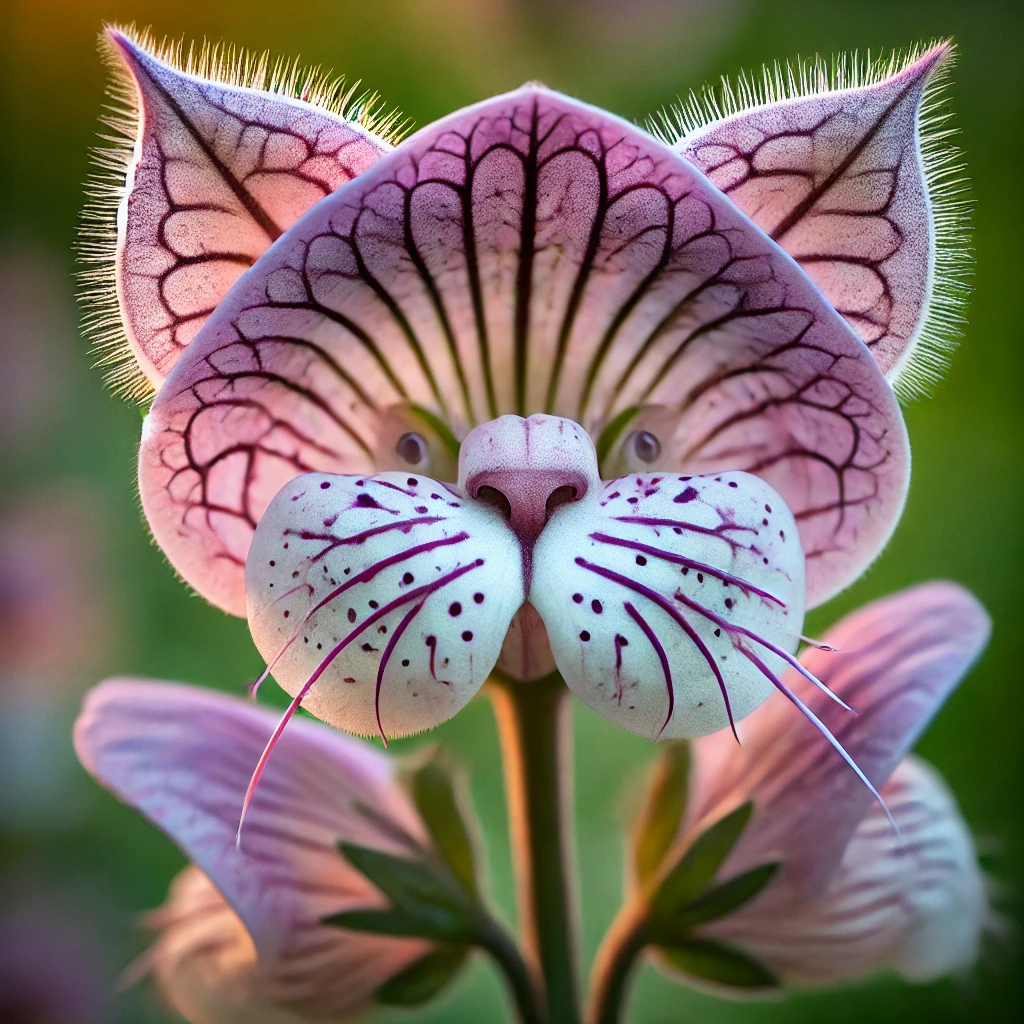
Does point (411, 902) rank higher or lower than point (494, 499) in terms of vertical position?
lower

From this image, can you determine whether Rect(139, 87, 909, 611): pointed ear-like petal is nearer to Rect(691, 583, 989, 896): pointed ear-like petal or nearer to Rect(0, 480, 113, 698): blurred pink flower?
Rect(691, 583, 989, 896): pointed ear-like petal

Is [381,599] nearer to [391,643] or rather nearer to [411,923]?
[391,643]

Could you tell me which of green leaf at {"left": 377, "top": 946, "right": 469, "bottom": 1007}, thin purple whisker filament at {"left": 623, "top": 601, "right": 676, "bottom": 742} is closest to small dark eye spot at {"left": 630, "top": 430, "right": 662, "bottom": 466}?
thin purple whisker filament at {"left": 623, "top": 601, "right": 676, "bottom": 742}

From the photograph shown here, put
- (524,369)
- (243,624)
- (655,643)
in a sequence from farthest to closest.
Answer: (243,624)
(524,369)
(655,643)

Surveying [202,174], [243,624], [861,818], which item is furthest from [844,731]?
[243,624]

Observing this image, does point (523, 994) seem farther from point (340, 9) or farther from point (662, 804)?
point (340, 9)

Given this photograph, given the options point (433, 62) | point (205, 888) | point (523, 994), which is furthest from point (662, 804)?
point (433, 62)

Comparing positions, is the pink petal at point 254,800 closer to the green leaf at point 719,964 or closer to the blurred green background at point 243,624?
the green leaf at point 719,964

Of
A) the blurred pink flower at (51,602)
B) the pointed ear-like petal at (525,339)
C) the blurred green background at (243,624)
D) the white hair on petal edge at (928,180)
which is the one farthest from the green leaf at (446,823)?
the blurred pink flower at (51,602)
